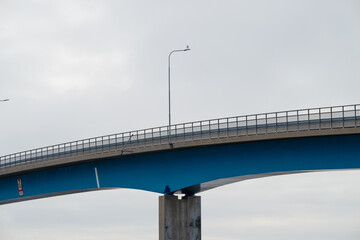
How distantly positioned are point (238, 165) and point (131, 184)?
42.8ft

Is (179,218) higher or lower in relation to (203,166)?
lower

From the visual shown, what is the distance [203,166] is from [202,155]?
963 mm

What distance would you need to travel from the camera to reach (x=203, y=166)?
55.7 meters

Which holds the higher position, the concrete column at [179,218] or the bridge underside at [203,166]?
the bridge underside at [203,166]

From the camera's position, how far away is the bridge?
4841 centimetres

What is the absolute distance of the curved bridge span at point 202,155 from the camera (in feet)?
158

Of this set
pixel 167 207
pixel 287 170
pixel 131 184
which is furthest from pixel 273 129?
pixel 131 184

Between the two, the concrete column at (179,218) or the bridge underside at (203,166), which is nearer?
the bridge underside at (203,166)

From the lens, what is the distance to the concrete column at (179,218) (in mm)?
58438

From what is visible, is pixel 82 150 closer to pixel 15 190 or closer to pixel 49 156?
pixel 49 156

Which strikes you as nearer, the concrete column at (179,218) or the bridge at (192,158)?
the bridge at (192,158)

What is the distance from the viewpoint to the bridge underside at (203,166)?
48594 millimetres

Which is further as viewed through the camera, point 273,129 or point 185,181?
point 185,181

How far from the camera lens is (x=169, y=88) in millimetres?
63531
